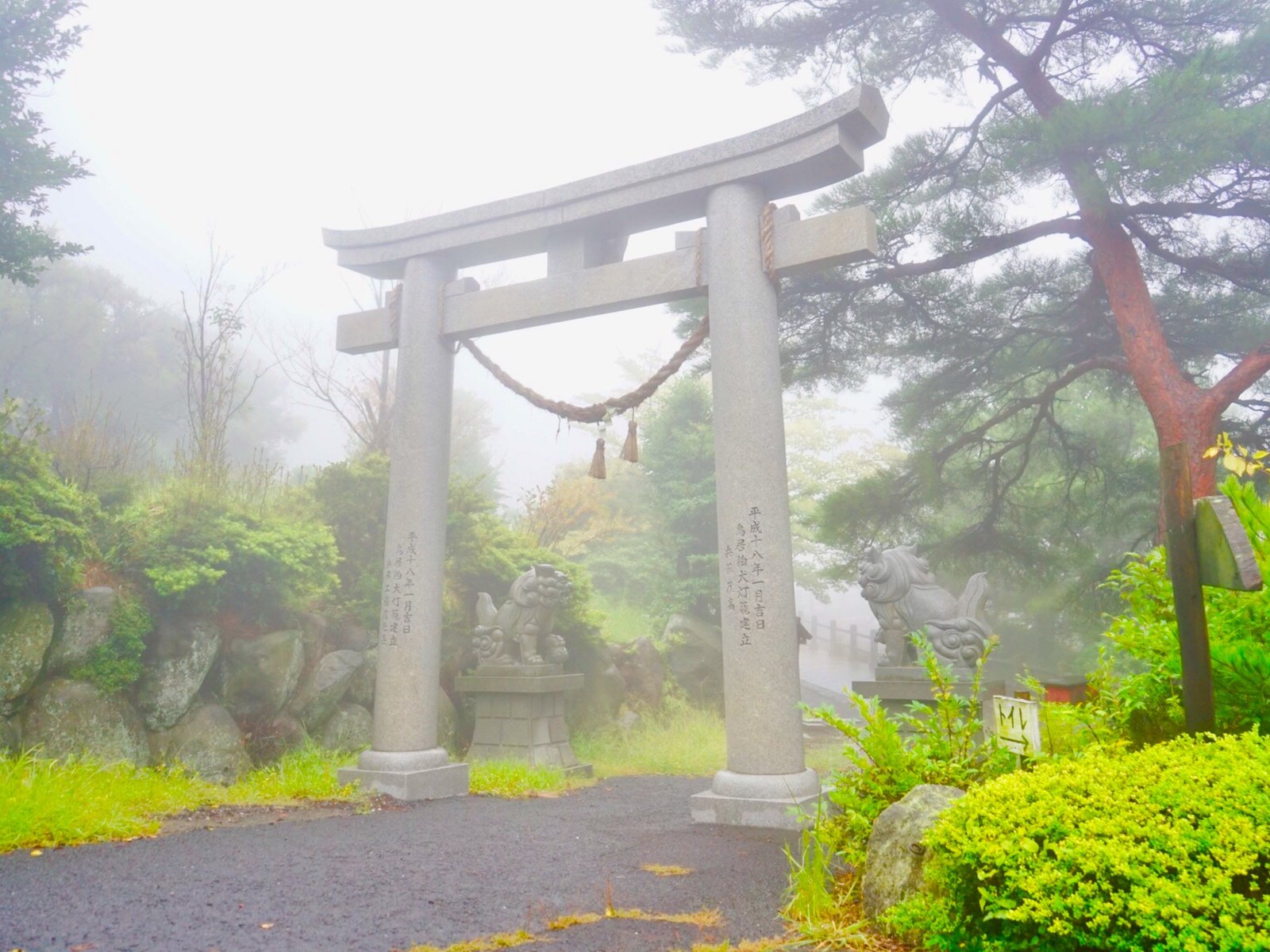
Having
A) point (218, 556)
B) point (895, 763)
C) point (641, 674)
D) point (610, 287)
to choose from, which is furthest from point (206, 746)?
point (641, 674)

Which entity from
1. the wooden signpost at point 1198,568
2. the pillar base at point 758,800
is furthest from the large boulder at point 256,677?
the wooden signpost at point 1198,568

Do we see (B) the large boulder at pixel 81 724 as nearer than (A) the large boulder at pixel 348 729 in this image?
Yes

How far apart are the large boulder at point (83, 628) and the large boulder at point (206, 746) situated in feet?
2.58

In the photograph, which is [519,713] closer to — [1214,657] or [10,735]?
[10,735]

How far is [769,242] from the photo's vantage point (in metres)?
5.27

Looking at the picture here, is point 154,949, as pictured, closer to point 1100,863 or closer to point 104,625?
point 1100,863

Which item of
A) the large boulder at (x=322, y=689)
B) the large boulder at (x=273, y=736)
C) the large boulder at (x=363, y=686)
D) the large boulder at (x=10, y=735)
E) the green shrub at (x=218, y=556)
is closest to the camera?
the large boulder at (x=10, y=735)

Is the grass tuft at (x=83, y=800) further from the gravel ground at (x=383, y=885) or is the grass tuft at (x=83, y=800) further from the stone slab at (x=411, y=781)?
the stone slab at (x=411, y=781)

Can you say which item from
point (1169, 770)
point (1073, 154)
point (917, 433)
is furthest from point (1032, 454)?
point (1169, 770)

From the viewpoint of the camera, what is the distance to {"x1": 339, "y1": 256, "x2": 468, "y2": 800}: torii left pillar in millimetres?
5734

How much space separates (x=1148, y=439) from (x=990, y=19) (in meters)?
9.57

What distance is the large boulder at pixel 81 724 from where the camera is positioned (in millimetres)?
5555

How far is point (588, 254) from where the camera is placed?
6.14 m

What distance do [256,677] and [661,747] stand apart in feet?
14.3
